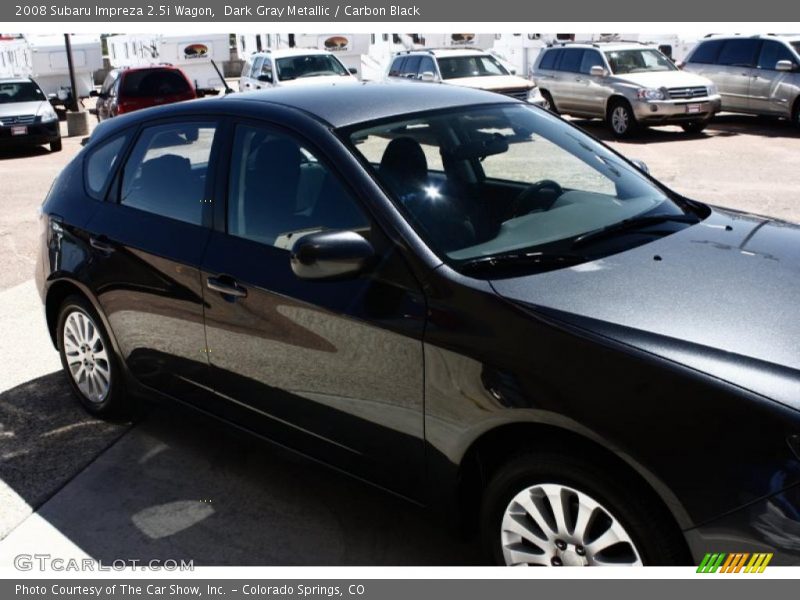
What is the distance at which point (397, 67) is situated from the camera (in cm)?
1947

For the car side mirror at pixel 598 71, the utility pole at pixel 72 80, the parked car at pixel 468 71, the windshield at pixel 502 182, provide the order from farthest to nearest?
the utility pole at pixel 72 80
the car side mirror at pixel 598 71
the parked car at pixel 468 71
the windshield at pixel 502 182

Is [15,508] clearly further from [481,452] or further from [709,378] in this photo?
[709,378]

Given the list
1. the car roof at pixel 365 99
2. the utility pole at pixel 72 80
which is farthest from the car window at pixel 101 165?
the utility pole at pixel 72 80

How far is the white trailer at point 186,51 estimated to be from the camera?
30938 millimetres

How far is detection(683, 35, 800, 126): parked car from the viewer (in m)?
17.0

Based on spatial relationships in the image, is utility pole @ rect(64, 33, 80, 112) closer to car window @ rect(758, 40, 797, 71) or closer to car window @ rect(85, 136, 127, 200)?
car window @ rect(758, 40, 797, 71)

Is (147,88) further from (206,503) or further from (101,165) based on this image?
(206,503)

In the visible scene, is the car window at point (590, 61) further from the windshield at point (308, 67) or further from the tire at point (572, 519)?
the tire at point (572, 519)

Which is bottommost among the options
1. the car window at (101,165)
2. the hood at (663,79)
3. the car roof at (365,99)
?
the hood at (663,79)

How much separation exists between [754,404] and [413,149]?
1.78 m

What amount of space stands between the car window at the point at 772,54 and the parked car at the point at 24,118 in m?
14.2

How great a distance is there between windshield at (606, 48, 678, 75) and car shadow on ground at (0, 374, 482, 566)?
49.5 ft

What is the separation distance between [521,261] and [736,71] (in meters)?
16.9

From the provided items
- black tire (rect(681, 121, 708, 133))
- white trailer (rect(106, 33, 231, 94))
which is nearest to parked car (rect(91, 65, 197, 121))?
black tire (rect(681, 121, 708, 133))
